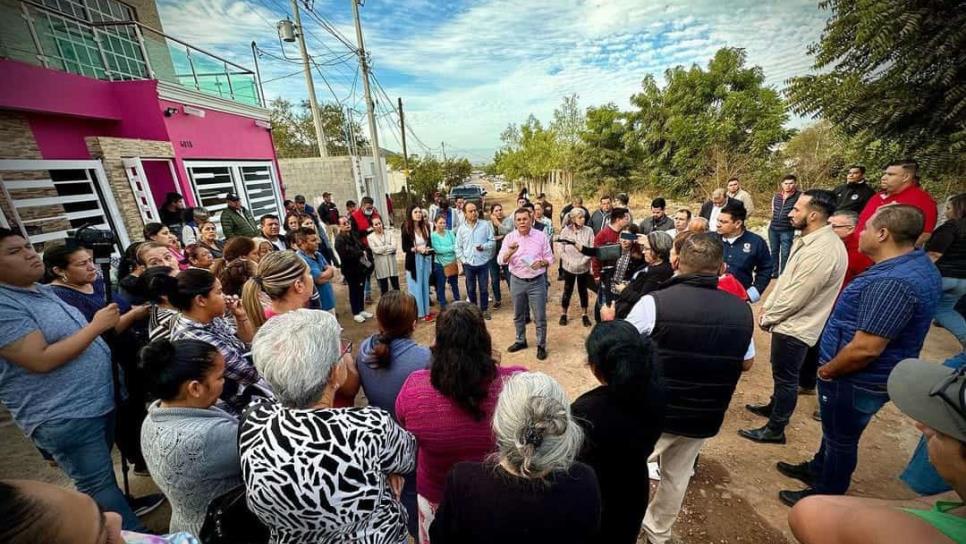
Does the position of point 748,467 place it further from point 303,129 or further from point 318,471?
point 303,129

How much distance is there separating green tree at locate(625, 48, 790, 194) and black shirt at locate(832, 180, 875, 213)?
866 cm

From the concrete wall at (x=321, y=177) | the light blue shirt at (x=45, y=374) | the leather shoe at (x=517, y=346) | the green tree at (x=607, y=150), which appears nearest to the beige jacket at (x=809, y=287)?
the leather shoe at (x=517, y=346)

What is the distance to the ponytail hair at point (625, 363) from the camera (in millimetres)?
1396

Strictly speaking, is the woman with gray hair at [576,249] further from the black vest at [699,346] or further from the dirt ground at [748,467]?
the black vest at [699,346]

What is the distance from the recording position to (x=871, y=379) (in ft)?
6.54

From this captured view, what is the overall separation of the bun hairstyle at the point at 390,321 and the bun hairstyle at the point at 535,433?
0.98 meters

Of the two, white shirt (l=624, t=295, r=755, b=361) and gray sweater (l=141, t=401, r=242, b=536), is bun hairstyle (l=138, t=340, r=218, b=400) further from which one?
white shirt (l=624, t=295, r=755, b=361)

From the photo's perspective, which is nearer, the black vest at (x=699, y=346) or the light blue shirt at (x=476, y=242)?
the black vest at (x=699, y=346)

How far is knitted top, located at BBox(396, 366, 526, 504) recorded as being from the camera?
1478 mm

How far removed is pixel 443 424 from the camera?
4.84ft

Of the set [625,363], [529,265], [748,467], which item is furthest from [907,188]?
[625,363]

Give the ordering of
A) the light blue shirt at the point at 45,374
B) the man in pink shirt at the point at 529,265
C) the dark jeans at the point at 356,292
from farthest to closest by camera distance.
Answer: the dark jeans at the point at 356,292, the man in pink shirt at the point at 529,265, the light blue shirt at the point at 45,374

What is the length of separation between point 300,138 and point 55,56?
22.5 meters

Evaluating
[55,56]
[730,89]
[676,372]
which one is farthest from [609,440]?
[730,89]
